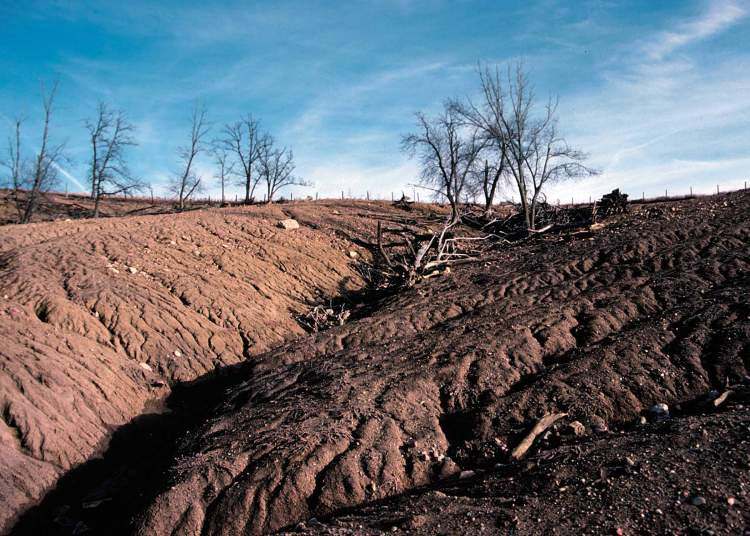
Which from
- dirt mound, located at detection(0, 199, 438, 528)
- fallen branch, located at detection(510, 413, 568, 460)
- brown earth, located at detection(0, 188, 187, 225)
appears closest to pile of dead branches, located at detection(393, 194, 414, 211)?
dirt mound, located at detection(0, 199, 438, 528)

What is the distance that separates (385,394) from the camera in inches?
396

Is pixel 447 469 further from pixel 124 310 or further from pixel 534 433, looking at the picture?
pixel 124 310

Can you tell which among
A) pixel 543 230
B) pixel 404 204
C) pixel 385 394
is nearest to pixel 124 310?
pixel 385 394

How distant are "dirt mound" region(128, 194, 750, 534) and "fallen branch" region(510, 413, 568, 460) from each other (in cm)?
22

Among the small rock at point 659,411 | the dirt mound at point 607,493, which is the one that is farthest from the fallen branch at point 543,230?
the dirt mound at point 607,493

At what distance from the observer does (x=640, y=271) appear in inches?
600

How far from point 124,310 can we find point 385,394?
8.62 m

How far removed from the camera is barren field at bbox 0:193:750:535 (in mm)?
6648

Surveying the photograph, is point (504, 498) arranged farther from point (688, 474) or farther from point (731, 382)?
point (731, 382)

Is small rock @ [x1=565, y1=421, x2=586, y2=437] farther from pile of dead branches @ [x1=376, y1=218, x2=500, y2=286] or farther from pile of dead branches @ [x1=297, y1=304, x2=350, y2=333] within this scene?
pile of dead branches @ [x1=376, y1=218, x2=500, y2=286]

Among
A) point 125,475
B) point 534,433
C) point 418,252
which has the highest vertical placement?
point 418,252

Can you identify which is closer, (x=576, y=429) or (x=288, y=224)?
(x=576, y=429)

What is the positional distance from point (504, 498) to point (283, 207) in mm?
22797

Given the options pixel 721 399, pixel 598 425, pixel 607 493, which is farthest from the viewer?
pixel 598 425
